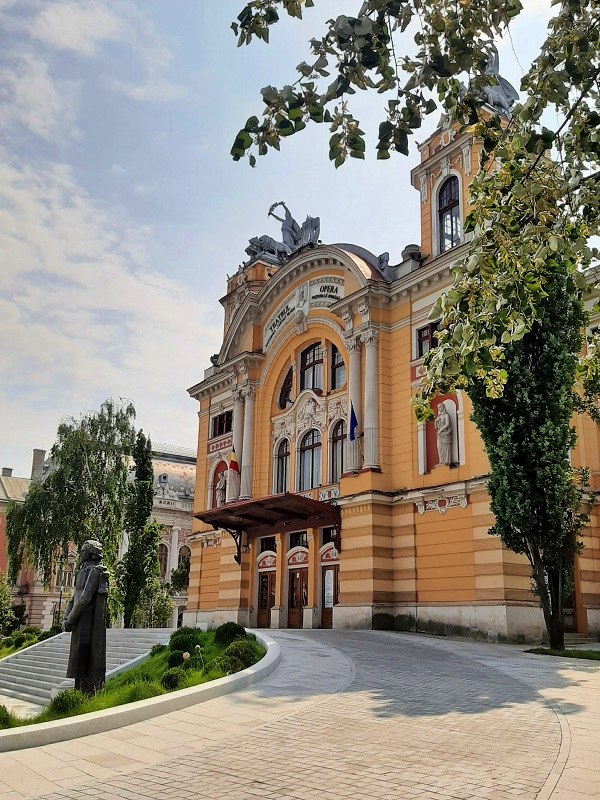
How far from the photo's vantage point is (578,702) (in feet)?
34.3

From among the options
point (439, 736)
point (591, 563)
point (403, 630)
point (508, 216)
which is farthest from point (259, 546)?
point (508, 216)

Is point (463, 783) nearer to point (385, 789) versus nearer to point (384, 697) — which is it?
point (385, 789)

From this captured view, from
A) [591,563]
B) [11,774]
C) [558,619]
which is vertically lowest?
[11,774]

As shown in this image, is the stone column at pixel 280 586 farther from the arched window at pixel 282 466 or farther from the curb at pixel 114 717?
the curb at pixel 114 717

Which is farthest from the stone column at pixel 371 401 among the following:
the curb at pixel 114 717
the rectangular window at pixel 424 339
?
the curb at pixel 114 717

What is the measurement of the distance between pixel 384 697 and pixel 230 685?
224cm

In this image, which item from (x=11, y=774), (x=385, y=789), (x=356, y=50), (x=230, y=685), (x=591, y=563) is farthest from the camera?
(x=591, y=563)

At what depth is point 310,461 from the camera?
102 ft

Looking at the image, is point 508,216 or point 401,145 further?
point 508,216

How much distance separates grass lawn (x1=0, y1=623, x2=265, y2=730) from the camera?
10.9m

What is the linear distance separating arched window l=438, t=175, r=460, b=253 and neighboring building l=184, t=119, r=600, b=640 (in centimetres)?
6

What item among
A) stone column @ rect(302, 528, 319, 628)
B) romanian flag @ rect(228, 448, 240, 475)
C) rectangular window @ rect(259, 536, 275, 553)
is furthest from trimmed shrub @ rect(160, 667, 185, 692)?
romanian flag @ rect(228, 448, 240, 475)

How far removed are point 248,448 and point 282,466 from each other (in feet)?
5.93

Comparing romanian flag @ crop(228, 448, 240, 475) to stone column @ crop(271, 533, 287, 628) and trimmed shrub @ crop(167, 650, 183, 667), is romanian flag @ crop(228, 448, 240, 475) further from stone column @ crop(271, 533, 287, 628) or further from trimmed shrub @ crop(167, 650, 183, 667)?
trimmed shrub @ crop(167, 650, 183, 667)
